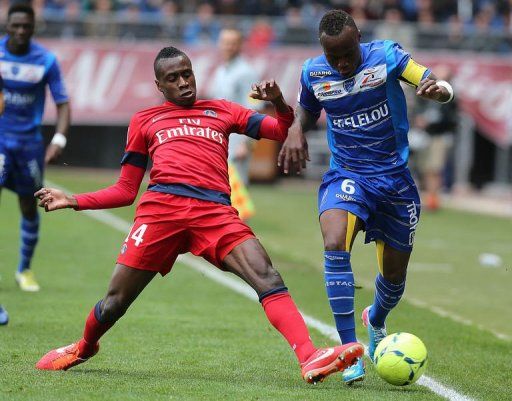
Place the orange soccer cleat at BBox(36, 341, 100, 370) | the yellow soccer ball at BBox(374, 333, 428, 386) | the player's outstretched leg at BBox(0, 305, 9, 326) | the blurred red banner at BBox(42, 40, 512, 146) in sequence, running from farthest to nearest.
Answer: the blurred red banner at BBox(42, 40, 512, 146), the player's outstretched leg at BBox(0, 305, 9, 326), the orange soccer cleat at BBox(36, 341, 100, 370), the yellow soccer ball at BBox(374, 333, 428, 386)

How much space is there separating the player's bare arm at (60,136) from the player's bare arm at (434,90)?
170 inches

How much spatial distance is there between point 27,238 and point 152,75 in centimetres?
1351

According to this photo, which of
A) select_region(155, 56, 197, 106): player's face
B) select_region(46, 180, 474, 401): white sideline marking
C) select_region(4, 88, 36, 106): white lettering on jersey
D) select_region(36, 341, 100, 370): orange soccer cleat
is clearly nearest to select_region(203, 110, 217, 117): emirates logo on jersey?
select_region(155, 56, 197, 106): player's face

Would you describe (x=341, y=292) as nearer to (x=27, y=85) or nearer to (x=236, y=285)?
(x=27, y=85)

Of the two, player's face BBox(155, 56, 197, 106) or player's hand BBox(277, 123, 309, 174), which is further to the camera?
player's face BBox(155, 56, 197, 106)

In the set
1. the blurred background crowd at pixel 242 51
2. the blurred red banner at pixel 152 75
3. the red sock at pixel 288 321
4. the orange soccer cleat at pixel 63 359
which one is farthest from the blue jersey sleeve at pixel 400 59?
the blurred red banner at pixel 152 75

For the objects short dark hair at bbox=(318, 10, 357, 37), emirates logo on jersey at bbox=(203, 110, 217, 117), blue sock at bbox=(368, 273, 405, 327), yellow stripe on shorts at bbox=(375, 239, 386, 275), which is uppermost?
short dark hair at bbox=(318, 10, 357, 37)

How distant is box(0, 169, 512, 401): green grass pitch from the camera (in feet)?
23.6

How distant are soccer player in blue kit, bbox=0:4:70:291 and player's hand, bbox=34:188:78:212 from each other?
3942mm

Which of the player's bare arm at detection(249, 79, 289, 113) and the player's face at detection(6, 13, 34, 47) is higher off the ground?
the player's bare arm at detection(249, 79, 289, 113)

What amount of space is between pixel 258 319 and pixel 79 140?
16756 millimetres

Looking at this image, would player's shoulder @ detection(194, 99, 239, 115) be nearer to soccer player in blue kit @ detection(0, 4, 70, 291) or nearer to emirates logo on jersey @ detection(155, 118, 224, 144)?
emirates logo on jersey @ detection(155, 118, 224, 144)

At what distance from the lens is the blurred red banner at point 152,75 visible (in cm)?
2509

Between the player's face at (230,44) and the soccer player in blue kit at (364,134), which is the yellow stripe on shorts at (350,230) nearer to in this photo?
the soccer player in blue kit at (364,134)
